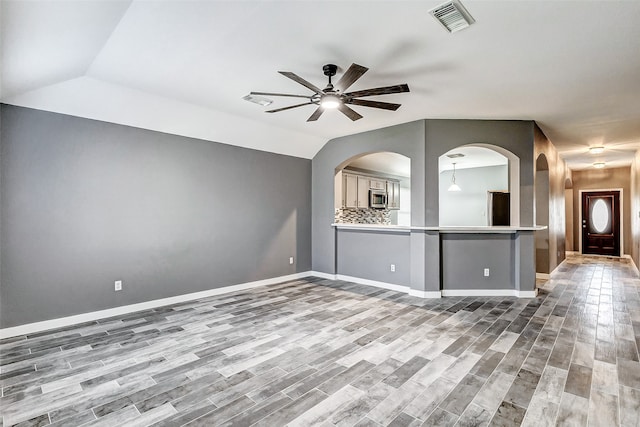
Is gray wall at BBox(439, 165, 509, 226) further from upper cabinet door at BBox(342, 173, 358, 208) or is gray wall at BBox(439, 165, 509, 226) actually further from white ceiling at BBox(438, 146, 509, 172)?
upper cabinet door at BBox(342, 173, 358, 208)


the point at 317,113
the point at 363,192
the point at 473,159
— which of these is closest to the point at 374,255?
the point at 363,192

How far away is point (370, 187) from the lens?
8.38 metres

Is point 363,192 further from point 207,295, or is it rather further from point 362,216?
point 207,295

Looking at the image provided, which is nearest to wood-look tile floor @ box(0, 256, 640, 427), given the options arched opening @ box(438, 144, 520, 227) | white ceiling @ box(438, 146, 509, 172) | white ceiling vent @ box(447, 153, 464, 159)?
arched opening @ box(438, 144, 520, 227)

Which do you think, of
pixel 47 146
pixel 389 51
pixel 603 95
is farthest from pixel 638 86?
pixel 47 146

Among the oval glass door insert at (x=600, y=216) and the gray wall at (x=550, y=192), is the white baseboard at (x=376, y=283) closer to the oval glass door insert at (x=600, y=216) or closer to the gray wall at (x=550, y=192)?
the gray wall at (x=550, y=192)

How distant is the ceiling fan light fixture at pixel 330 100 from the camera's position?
123 inches

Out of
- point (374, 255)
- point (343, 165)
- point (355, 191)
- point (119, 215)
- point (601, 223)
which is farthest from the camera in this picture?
point (601, 223)

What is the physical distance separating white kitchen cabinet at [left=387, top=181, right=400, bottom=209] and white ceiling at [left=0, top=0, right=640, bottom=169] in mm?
4572

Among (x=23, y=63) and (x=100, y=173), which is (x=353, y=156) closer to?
(x=100, y=173)

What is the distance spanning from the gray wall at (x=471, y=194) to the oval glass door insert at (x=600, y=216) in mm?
3623

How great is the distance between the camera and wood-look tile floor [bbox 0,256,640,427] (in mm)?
2115

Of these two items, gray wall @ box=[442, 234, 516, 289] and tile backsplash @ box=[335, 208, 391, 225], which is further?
tile backsplash @ box=[335, 208, 391, 225]

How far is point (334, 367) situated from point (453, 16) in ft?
9.35
